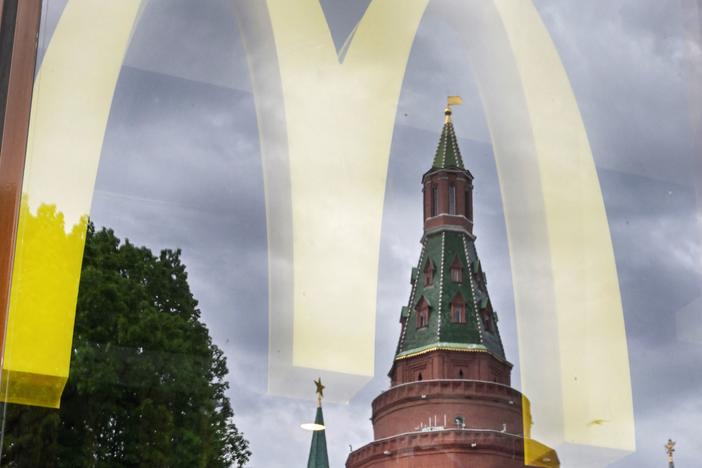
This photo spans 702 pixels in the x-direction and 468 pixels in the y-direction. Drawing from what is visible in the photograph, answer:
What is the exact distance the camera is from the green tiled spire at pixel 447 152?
7.52 feet

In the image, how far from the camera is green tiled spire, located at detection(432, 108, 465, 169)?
2.29 meters

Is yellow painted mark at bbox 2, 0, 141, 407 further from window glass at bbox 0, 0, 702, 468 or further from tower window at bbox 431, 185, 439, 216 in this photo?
tower window at bbox 431, 185, 439, 216

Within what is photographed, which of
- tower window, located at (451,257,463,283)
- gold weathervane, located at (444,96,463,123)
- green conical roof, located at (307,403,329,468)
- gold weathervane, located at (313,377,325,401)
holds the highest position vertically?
tower window, located at (451,257,463,283)

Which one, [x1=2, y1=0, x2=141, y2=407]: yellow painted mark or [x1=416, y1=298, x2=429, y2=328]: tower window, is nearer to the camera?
[x1=2, y1=0, x2=141, y2=407]: yellow painted mark

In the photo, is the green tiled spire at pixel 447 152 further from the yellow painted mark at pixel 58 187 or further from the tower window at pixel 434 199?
the yellow painted mark at pixel 58 187

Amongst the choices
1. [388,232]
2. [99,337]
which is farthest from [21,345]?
[388,232]

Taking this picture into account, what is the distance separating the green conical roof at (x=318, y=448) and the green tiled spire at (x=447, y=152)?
688 mm

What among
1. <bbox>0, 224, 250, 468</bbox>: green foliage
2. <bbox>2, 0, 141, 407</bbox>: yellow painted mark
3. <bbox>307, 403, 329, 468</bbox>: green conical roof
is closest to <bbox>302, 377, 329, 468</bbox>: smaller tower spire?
<bbox>307, 403, 329, 468</bbox>: green conical roof

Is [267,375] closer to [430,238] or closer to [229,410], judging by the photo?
[229,410]

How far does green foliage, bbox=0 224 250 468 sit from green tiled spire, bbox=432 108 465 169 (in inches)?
29.1

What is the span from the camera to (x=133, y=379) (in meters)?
1.73

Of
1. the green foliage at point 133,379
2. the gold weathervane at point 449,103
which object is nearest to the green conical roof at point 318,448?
the green foliage at point 133,379

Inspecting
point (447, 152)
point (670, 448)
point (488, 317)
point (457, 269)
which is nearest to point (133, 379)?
point (447, 152)

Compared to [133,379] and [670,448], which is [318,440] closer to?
[133,379]
